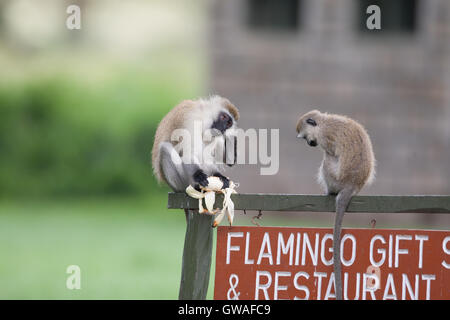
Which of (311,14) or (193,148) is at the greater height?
(311,14)

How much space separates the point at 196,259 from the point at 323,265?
650 mm

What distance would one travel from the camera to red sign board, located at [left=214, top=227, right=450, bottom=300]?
3.88m

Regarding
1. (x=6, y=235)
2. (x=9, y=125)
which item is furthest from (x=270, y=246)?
(x=9, y=125)

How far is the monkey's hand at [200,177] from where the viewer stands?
472 centimetres

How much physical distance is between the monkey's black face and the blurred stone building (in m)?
7.43

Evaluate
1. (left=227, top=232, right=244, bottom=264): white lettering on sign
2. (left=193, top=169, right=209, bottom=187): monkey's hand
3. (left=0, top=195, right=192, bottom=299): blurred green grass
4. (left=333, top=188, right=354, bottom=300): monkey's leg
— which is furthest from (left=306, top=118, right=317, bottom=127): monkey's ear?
(left=0, top=195, right=192, bottom=299): blurred green grass

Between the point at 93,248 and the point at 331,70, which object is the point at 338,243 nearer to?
the point at 331,70

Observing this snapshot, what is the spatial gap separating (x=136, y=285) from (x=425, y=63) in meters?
6.47

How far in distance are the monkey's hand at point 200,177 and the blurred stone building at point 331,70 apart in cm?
805

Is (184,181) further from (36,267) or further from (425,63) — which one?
(425,63)

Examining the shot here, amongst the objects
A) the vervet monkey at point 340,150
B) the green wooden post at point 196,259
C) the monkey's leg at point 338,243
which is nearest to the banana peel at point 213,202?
the green wooden post at point 196,259

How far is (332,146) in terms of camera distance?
485 centimetres

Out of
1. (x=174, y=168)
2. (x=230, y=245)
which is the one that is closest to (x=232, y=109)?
(x=174, y=168)

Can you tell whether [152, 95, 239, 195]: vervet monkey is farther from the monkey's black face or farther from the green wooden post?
the green wooden post
